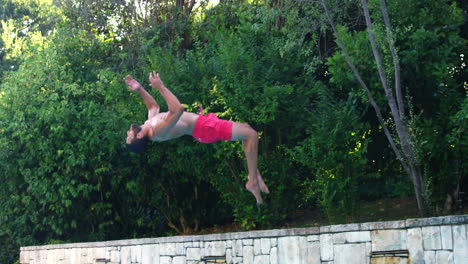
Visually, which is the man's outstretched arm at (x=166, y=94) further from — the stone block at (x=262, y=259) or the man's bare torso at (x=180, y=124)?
the stone block at (x=262, y=259)

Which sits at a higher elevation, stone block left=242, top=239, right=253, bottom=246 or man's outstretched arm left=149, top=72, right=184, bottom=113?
man's outstretched arm left=149, top=72, right=184, bottom=113

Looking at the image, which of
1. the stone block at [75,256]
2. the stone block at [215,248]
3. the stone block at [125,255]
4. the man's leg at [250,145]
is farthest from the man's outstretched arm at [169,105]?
the stone block at [75,256]

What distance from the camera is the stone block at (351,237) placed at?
8055mm

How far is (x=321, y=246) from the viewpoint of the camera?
8.70 m

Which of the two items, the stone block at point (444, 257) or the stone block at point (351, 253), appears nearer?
the stone block at point (444, 257)

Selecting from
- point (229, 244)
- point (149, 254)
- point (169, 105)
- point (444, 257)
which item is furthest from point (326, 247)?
point (149, 254)

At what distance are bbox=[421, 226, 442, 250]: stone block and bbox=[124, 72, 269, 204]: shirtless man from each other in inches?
72.0

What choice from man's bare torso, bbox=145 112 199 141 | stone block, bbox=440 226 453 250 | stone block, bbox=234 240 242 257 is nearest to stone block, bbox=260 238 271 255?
stone block, bbox=234 240 242 257

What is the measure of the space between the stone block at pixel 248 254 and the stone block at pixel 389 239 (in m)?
2.44

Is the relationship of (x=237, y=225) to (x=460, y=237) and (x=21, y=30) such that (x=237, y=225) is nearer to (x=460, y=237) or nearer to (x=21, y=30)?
(x=460, y=237)

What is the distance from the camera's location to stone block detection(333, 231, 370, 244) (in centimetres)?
805

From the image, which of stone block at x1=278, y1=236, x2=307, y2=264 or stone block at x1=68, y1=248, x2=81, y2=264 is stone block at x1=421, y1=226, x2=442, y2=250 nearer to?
stone block at x1=278, y1=236, x2=307, y2=264

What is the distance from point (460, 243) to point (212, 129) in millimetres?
2833

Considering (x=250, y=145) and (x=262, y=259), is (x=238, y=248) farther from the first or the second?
(x=250, y=145)
